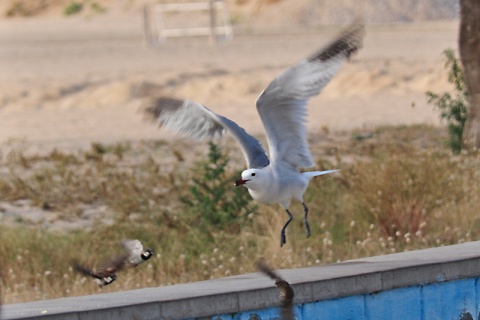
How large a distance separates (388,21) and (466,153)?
107 ft

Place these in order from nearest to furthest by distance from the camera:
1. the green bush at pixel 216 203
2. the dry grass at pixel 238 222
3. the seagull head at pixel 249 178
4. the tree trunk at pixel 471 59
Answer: the seagull head at pixel 249 178 < the dry grass at pixel 238 222 < the green bush at pixel 216 203 < the tree trunk at pixel 471 59

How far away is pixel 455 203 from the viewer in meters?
9.65

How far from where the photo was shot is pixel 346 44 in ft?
25.4

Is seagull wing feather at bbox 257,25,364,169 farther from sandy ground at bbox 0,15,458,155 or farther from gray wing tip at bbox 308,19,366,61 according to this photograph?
sandy ground at bbox 0,15,458,155

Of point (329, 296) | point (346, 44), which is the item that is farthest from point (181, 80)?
point (329, 296)

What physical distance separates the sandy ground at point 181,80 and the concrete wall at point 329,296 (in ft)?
20.7

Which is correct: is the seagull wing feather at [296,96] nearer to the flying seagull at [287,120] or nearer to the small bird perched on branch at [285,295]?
the flying seagull at [287,120]

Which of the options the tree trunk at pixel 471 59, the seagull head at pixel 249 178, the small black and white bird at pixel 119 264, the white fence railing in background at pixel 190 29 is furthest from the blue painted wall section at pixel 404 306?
the white fence railing in background at pixel 190 29

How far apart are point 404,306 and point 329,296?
0.46 metres

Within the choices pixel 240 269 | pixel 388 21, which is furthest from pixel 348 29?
pixel 388 21

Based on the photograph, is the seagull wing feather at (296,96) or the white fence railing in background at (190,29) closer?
the seagull wing feather at (296,96)

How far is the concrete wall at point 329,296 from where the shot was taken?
4953 mm

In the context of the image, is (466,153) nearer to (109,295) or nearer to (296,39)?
(109,295)

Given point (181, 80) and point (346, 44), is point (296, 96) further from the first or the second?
point (181, 80)
